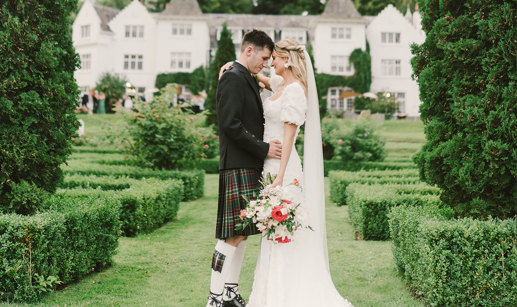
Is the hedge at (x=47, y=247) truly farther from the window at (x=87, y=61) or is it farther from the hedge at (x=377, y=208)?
the window at (x=87, y=61)

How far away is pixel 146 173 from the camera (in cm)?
1176

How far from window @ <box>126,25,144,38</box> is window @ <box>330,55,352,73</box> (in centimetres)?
1796

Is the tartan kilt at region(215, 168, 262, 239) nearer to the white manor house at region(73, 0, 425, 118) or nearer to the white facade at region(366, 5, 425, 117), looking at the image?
the white manor house at region(73, 0, 425, 118)

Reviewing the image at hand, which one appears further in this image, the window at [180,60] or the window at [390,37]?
the window at [390,37]

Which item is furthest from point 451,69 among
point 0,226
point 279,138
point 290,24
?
point 290,24

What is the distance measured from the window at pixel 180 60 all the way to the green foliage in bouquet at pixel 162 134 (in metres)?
34.9

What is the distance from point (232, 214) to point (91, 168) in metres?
8.14

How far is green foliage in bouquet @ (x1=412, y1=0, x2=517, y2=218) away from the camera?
4.78 metres

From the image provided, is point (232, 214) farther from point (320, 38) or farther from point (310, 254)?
point (320, 38)

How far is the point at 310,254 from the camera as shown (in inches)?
200

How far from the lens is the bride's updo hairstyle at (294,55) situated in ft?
15.9

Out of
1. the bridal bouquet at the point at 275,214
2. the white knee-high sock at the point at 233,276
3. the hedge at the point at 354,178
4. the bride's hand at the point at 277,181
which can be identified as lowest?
the white knee-high sock at the point at 233,276

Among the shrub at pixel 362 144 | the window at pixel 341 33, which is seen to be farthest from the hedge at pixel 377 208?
the window at pixel 341 33

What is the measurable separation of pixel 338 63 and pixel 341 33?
2.77m
